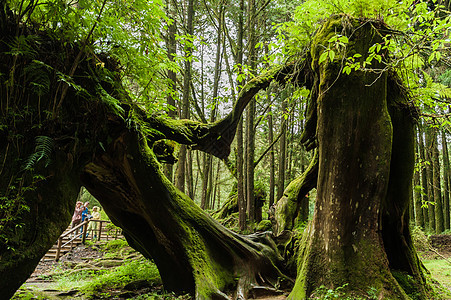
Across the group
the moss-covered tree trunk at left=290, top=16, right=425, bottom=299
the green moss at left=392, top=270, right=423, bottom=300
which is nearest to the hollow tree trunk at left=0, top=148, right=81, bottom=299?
the moss-covered tree trunk at left=290, top=16, right=425, bottom=299

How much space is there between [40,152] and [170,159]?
3186 mm

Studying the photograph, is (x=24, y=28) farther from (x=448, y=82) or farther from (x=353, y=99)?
(x=448, y=82)

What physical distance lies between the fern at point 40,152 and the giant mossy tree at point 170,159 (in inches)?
0.9

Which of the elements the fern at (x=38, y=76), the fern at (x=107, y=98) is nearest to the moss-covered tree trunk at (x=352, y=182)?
the fern at (x=107, y=98)

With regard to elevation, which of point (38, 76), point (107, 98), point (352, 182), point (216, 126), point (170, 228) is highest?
point (216, 126)

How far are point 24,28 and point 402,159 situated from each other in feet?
20.2

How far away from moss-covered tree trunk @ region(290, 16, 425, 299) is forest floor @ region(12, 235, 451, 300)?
0.95m

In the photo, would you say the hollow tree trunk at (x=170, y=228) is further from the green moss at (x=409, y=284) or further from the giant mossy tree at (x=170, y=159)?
the green moss at (x=409, y=284)

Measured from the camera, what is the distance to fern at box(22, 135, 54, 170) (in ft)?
9.96

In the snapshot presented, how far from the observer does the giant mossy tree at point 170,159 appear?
3.27 meters

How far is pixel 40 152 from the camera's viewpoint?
3.10 meters

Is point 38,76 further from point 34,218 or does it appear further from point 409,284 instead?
point 409,284

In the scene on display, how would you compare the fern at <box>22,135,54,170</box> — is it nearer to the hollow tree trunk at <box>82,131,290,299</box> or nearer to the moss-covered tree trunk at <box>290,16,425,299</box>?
the hollow tree trunk at <box>82,131,290,299</box>

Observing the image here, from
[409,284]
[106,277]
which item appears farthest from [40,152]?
[409,284]
